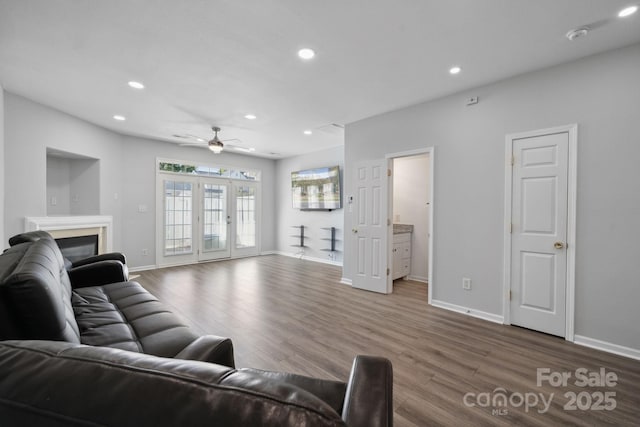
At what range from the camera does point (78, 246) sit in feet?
14.0

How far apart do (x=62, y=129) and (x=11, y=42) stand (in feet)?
6.67

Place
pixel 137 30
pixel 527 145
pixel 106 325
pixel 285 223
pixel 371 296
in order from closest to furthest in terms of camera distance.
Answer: pixel 106 325 < pixel 137 30 < pixel 527 145 < pixel 371 296 < pixel 285 223

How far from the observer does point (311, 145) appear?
6.05m

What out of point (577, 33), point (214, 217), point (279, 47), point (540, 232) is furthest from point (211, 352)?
point (214, 217)

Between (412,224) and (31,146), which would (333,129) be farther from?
(31,146)

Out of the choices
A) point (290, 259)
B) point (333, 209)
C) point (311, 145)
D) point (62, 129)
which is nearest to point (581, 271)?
point (333, 209)

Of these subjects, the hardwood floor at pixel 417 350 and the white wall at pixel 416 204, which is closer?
the hardwood floor at pixel 417 350

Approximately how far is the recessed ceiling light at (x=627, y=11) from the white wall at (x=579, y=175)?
22.0 inches

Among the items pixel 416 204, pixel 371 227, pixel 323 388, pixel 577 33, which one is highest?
pixel 577 33

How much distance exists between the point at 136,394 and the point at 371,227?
3.84 metres

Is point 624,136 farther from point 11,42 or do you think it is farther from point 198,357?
point 11,42

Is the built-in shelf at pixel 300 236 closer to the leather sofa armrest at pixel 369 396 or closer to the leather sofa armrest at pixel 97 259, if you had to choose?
the leather sofa armrest at pixel 97 259

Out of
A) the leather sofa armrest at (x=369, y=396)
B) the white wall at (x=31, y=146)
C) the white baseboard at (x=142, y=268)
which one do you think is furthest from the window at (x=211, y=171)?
the leather sofa armrest at (x=369, y=396)

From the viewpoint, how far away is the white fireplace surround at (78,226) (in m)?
3.47
